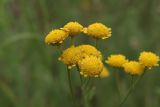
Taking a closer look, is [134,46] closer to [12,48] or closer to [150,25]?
[150,25]

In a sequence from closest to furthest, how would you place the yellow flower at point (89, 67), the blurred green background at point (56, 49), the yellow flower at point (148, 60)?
the yellow flower at point (89, 67) → the yellow flower at point (148, 60) → the blurred green background at point (56, 49)

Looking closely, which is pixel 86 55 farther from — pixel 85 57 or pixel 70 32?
pixel 70 32

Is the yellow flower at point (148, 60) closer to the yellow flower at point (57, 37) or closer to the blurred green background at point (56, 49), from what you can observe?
the yellow flower at point (57, 37)

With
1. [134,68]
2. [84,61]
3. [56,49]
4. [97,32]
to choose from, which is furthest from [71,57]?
[56,49]

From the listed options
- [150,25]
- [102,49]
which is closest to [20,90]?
[102,49]

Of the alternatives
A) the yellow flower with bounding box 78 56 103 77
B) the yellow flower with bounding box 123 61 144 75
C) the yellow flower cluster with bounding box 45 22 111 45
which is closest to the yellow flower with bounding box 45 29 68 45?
the yellow flower cluster with bounding box 45 22 111 45

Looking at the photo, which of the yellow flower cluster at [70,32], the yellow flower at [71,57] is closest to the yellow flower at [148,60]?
the yellow flower cluster at [70,32]

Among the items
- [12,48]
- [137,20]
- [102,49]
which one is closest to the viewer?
[12,48]
